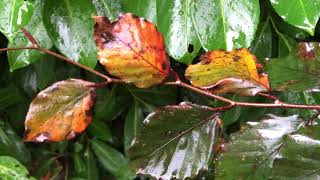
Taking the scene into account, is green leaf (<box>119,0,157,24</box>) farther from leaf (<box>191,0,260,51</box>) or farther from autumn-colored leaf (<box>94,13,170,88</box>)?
autumn-colored leaf (<box>94,13,170,88</box>)

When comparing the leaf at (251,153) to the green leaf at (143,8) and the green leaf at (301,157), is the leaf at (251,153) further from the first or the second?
the green leaf at (143,8)

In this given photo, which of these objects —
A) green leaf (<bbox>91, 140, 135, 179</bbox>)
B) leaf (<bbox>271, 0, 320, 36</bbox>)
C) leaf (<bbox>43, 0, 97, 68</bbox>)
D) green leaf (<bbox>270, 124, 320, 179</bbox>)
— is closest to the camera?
green leaf (<bbox>270, 124, 320, 179</bbox>)

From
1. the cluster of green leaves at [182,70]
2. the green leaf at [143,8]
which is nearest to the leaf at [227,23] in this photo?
the cluster of green leaves at [182,70]

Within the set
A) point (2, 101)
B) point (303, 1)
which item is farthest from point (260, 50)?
point (2, 101)

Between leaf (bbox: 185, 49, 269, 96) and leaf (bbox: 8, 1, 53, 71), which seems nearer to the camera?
leaf (bbox: 185, 49, 269, 96)

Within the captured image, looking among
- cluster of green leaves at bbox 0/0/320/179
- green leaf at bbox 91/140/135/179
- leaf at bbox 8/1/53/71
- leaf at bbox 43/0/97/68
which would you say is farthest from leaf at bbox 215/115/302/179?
green leaf at bbox 91/140/135/179

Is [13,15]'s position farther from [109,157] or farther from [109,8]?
[109,157]

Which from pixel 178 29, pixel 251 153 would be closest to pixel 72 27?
pixel 178 29

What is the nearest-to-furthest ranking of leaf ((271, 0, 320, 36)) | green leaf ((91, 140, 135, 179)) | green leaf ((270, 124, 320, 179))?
green leaf ((270, 124, 320, 179)) → leaf ((271, 0, 320, 36)) → green leaf ((91, 140, 135, 179))

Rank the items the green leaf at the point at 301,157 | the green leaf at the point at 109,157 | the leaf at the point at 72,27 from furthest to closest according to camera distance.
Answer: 1. the green leaf at the point at 109,157
2. the leaf at the point at 72,27
3. the green leaf at the point at 301,157
